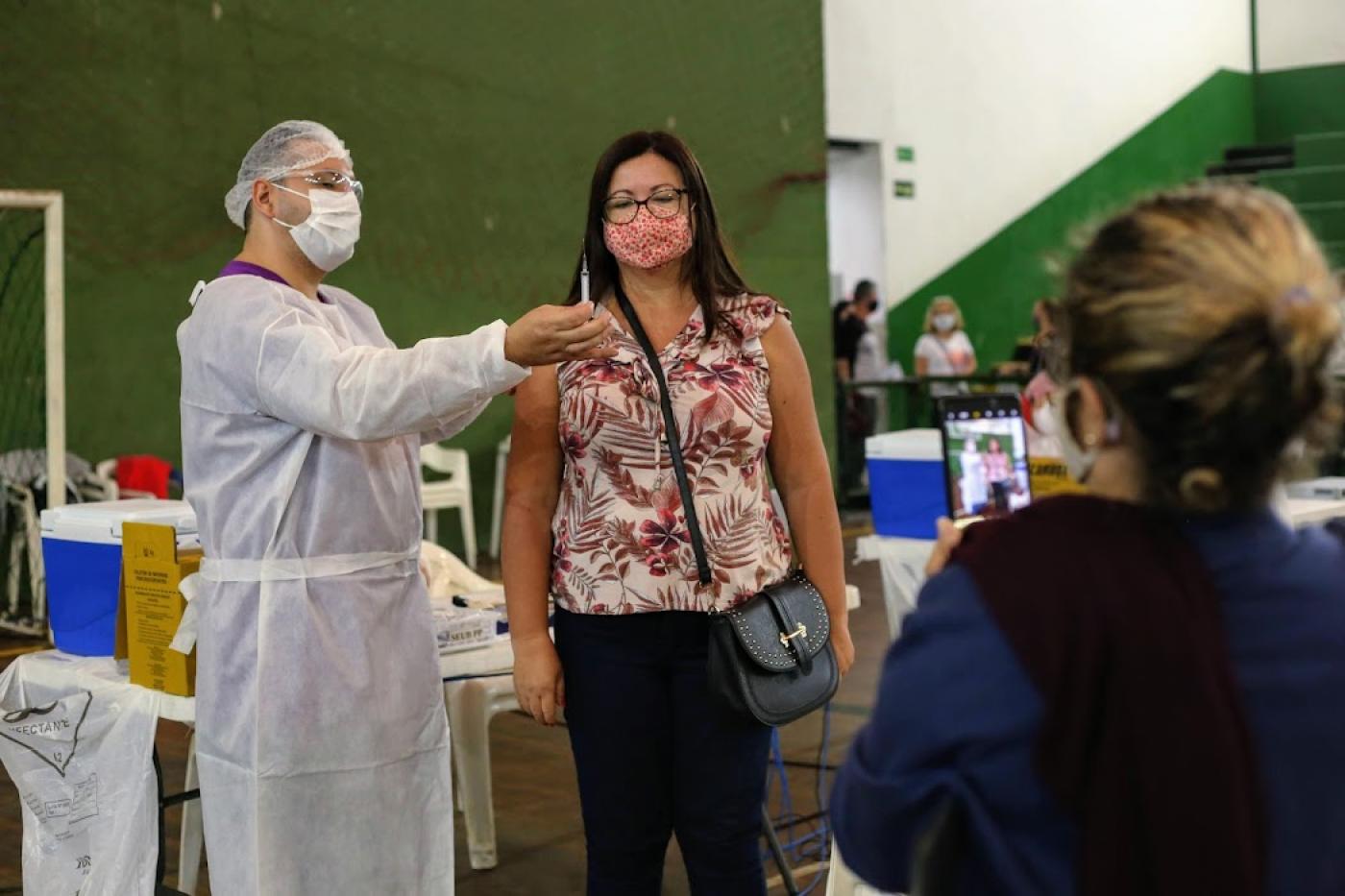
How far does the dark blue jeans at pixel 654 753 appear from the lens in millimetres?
2193

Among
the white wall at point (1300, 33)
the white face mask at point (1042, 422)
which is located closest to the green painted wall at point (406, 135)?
the white face mask at point (1042, 422)

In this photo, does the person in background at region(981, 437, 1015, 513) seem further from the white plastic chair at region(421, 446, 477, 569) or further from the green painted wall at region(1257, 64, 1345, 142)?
the green painted wall at region(1257, 64, 1345, 142)

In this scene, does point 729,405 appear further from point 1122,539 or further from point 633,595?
point 1122,539

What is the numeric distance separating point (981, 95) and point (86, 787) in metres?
11.4

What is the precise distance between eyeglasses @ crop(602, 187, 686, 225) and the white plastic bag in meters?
1.21

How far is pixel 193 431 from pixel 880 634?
15.1 ft

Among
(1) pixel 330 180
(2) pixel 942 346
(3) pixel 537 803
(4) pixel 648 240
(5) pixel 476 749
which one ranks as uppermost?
(2) pixel 942 346

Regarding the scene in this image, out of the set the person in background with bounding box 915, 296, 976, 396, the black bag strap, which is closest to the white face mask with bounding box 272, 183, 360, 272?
the black bag strap

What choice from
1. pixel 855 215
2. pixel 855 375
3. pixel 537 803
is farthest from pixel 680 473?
pixel 855 215

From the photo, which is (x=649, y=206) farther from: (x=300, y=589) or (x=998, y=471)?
(x=998, y=471)

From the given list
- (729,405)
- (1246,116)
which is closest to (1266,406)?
(729,405)

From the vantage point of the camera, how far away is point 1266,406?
40.4 inches

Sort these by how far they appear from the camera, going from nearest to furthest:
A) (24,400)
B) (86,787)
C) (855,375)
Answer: (86,787)
(24,400)
(855,375)

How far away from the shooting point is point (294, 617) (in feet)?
7.52
